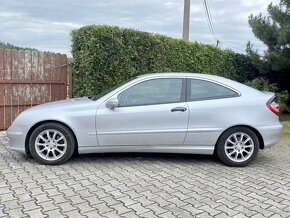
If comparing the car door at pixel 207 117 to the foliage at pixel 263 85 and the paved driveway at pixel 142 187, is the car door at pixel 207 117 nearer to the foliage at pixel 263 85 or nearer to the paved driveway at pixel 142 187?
the paved driveway at pixel 142 187

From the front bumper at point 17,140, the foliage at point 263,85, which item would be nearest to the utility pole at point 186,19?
the foliage at point 263,85

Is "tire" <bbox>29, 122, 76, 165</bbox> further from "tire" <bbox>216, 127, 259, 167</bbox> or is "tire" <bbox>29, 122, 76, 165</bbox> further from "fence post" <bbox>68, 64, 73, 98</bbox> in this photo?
"fence post" <bbox>68, 64, 73, 98</bbox>

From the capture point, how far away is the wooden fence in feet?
26.9

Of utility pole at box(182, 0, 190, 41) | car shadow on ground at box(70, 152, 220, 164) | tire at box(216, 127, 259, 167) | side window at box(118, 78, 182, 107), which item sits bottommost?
car shadow on ground at box(70, 152, 220, 164)

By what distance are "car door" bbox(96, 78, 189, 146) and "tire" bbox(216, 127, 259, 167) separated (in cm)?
69

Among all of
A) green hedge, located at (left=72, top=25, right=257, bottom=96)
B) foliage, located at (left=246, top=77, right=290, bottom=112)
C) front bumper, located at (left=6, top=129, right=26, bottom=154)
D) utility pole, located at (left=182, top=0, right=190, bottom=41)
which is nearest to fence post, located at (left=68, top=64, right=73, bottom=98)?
green hedge, located at (left=72, top=25, right=257, bottom=96)

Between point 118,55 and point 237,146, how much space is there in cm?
430

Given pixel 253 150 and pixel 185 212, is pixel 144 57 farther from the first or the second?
pixel 185 212

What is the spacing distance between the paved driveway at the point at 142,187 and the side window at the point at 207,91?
1149 mm

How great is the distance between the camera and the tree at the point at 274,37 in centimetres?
1149

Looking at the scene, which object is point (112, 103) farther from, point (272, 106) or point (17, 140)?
point (272, 106)

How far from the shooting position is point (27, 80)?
8.47m

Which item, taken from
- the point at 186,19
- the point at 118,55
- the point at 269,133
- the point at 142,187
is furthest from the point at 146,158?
the point at 186,19

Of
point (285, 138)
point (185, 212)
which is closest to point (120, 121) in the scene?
point (185, 212)
